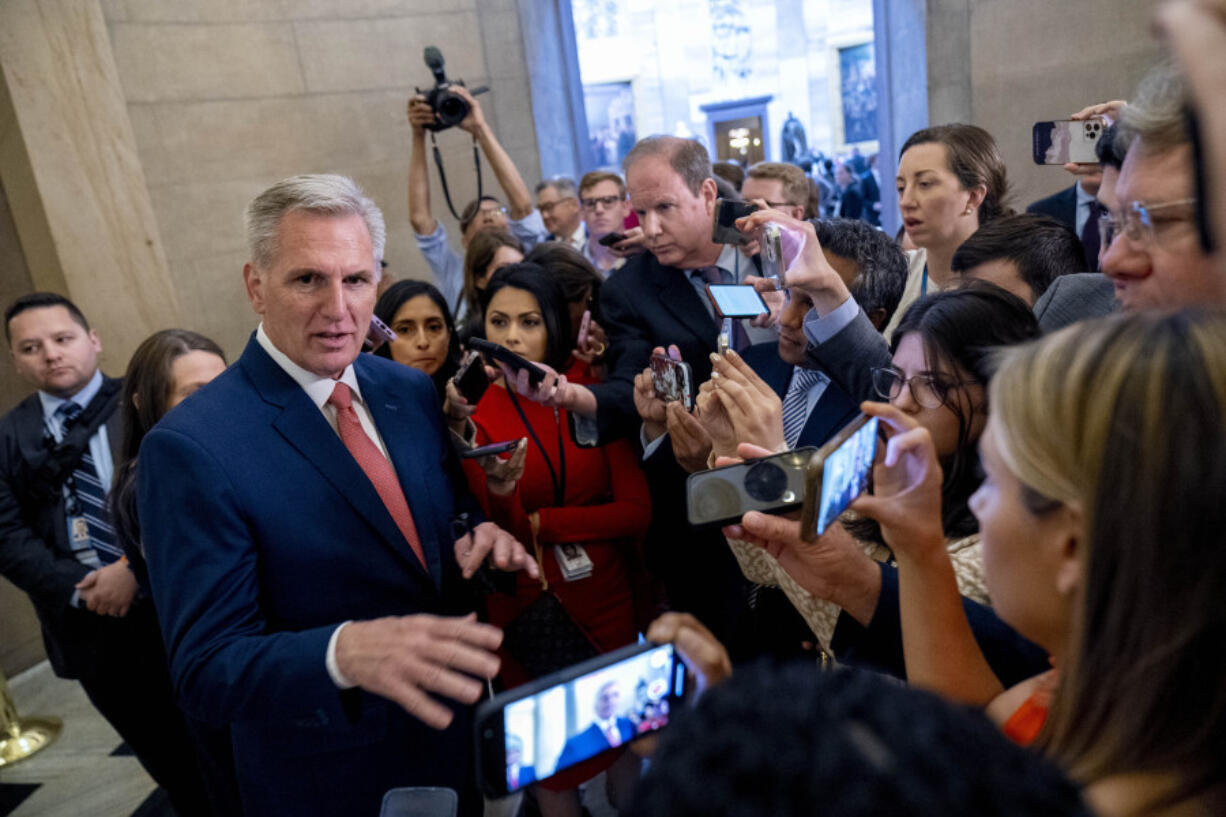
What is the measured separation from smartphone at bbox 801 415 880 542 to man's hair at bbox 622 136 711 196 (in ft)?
6.03

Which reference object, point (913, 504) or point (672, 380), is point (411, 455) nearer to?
point (672, 380)

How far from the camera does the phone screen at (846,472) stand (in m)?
1.17

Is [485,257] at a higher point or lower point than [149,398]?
higher

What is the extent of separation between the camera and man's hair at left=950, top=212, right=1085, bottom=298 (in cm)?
224

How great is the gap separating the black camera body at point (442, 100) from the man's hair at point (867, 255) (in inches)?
101

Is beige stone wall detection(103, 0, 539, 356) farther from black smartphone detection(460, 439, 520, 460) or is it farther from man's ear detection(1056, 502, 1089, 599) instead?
man's ear detection(1056, 502, 1089, 599)

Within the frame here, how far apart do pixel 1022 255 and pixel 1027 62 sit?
365 cm

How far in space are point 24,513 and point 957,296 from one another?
11.2 feet

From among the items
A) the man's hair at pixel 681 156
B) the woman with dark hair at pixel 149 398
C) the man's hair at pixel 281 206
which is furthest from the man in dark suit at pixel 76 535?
the man's hair at pixel 681 156

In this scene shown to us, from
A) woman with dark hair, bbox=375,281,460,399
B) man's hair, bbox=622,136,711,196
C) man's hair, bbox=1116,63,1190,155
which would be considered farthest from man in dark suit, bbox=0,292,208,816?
man's hair, bbox=1116,63,1190,155

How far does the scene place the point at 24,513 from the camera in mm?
3074

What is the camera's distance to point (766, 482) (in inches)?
53.6

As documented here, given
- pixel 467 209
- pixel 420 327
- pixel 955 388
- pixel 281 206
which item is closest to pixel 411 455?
pixel 281 206

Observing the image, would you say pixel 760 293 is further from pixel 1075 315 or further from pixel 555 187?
pixel 555 187
